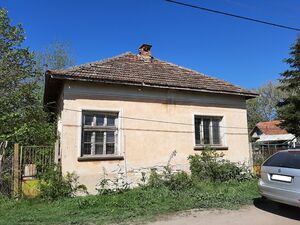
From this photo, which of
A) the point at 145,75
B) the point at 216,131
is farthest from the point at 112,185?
the point at 216,131

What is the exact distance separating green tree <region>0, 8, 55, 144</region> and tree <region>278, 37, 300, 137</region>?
1879 centimetres

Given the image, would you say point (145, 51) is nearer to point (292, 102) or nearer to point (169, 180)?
point (169, 180)

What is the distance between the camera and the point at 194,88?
43.2ft

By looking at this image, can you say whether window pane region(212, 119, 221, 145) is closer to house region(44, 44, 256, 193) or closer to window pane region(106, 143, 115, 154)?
house region(44, 44, 256, 193)

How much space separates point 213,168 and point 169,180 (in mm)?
2155

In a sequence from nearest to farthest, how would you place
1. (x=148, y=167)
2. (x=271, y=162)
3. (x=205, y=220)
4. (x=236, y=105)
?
(x=205, y=220), (x=271, y=162), (x=148, y=167), (x=236, y=105)

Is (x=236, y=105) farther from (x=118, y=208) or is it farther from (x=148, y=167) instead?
(x=118, y=208)

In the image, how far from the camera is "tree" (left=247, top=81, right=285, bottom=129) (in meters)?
51.7

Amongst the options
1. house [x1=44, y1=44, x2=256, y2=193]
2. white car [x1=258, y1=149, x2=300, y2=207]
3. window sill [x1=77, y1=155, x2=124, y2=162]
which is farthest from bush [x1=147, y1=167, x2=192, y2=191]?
white car [x1=258, y1=149, x2=300, y2=207]

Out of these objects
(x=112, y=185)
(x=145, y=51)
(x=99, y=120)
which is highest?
(x=145, y=51)

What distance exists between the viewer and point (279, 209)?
810 cm

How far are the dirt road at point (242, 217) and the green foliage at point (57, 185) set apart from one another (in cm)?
411

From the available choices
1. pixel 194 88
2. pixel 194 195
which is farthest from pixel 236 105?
pixel 194 195

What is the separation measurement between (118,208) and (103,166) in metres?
3.17
